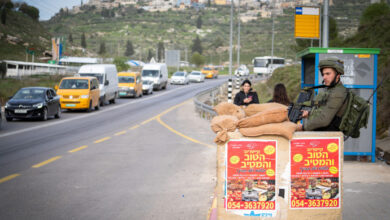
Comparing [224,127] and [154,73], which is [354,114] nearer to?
[224,127]

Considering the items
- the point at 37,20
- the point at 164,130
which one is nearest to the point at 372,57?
the point at 164,130

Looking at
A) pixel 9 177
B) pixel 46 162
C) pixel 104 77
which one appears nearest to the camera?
pixel 9 177

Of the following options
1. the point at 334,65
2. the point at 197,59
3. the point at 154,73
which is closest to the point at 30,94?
the point at 334,65

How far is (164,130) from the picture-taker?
18.9 m

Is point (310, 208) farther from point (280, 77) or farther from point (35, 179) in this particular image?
point (280, 77)

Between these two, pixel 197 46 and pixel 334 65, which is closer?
pixel 334 65

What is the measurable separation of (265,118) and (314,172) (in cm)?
72

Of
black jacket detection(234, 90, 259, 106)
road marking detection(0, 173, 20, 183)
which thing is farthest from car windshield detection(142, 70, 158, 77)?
road marking detection(0, 173, 20, 183)

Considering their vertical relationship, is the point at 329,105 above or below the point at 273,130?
above

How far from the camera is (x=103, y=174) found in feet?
32.0

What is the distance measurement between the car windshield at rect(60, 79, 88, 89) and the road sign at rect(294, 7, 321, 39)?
42.7ft

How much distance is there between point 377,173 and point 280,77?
111 feet

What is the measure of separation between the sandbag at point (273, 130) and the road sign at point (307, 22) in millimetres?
14041

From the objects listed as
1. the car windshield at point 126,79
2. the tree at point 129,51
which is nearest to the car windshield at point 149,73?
the car windshield at point 126,79
